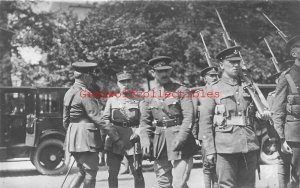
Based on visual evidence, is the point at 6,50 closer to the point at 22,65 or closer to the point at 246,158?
the point at 22,65

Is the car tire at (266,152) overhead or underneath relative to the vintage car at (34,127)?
underneath

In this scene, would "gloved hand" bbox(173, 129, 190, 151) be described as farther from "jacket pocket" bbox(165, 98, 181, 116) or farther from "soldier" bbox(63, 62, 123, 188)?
"soldier" bbox(63, 62, 123, 188)

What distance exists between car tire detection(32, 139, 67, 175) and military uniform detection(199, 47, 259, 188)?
614 centimetres

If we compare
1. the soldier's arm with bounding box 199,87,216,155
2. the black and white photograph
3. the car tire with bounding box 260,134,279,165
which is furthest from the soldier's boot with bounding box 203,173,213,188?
the car tire with bounding box 260,134,279,165

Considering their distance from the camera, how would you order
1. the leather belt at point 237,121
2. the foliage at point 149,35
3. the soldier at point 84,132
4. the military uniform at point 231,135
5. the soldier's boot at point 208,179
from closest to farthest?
1. the military uniform at point 231,135
2. the leather belt at point 237,121
3. the soldier at point 84,132
4. the soldier's boot at point 208,179
5. the foliage at point 149,35

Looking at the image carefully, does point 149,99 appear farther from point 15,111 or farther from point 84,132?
point 15,111

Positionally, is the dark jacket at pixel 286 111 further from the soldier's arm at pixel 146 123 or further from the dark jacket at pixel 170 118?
the soldier's arm at pixel 146 123

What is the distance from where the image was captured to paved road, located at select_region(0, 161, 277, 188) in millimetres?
8164

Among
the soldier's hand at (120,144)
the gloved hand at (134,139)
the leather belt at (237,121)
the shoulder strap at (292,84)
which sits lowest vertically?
Result: the soldier's hand at (120,144)

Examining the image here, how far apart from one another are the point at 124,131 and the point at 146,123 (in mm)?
1187

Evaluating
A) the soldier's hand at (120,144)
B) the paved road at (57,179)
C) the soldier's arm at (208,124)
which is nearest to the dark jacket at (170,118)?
the soldier's arm at (208,124)

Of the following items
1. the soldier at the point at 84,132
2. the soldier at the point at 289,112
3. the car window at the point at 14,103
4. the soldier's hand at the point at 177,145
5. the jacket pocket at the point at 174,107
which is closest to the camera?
the soldier's hand at the point at 177,145

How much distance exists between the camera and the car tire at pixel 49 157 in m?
9.77

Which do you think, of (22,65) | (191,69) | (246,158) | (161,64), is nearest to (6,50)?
(22,65)
